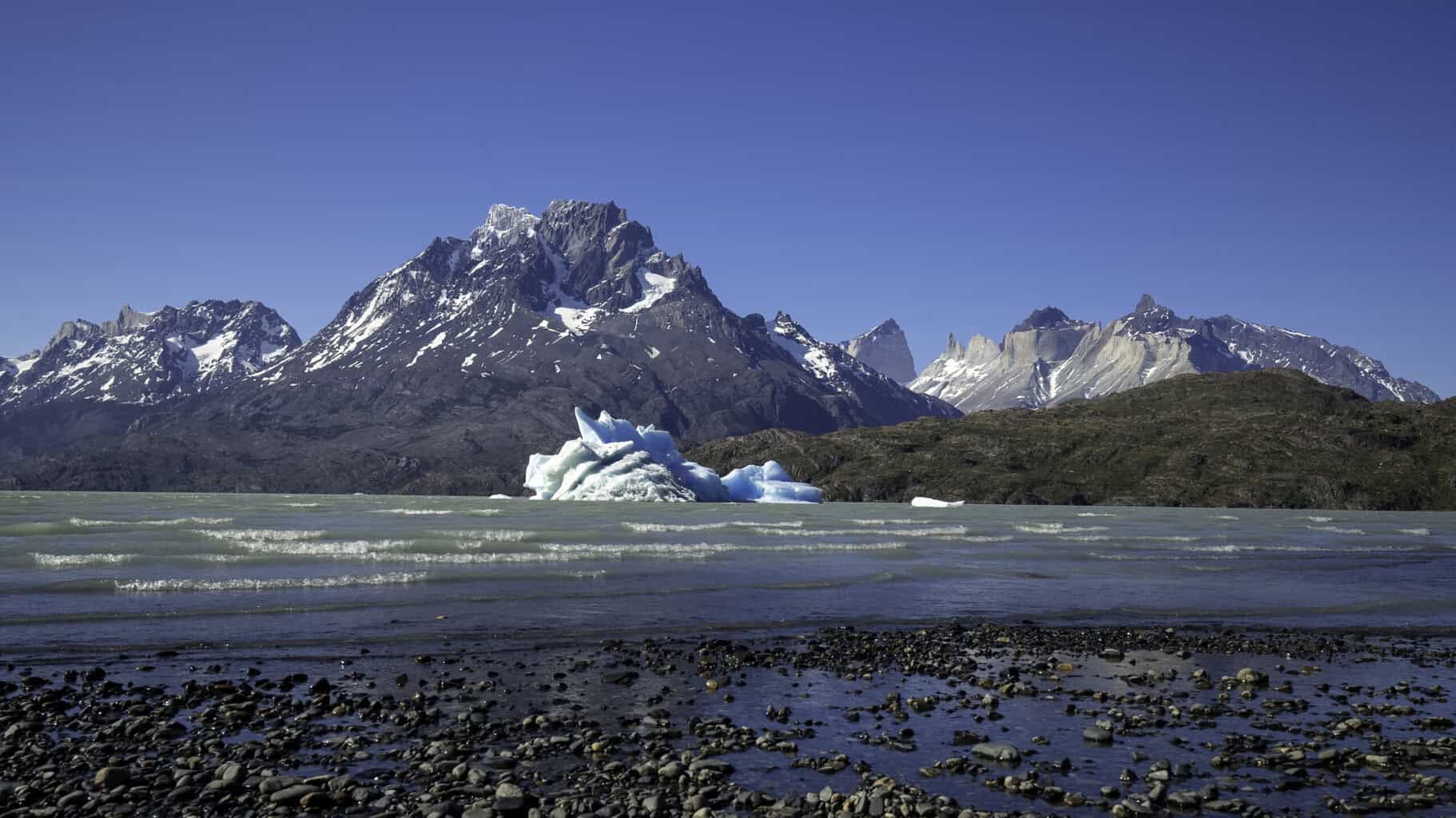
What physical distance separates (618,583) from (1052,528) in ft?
162

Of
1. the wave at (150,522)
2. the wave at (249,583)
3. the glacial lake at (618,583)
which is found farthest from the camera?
the wave at (150,522)

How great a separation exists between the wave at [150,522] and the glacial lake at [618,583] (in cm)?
124

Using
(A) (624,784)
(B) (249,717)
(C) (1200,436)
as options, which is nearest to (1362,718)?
(A) (624,784)

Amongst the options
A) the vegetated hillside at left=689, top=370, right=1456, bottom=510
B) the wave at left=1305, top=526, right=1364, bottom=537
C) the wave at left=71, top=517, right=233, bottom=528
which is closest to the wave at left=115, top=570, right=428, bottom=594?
the wave at left=71, top=517, right=233, bottom=528

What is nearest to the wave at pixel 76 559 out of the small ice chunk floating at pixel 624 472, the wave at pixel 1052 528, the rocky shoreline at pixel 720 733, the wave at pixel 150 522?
the rocky shoreline at pixel 720 733

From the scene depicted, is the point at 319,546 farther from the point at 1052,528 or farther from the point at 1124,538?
the point at 1052,528

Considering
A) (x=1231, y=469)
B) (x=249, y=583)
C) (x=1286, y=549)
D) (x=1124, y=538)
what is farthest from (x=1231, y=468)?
(x=249, y=583)

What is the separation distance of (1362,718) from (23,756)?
18.2 metres

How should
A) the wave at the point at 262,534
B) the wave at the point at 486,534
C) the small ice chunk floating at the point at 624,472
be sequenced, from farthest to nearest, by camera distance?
the small ice chunk floating at the point at 624,472 → the wave at the point at 486,534 → the wave at the point at 262,534

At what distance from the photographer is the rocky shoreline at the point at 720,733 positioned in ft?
34.9

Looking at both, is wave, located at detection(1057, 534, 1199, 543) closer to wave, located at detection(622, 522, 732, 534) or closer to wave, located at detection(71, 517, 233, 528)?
wave, located at detection(622, 522, 732, 534)

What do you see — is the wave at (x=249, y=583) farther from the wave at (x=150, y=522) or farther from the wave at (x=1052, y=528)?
the wave at (x=1052, y=528)

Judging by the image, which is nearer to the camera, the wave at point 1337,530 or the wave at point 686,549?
the wave at point 686,549

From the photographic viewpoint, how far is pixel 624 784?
11070 millimetres
